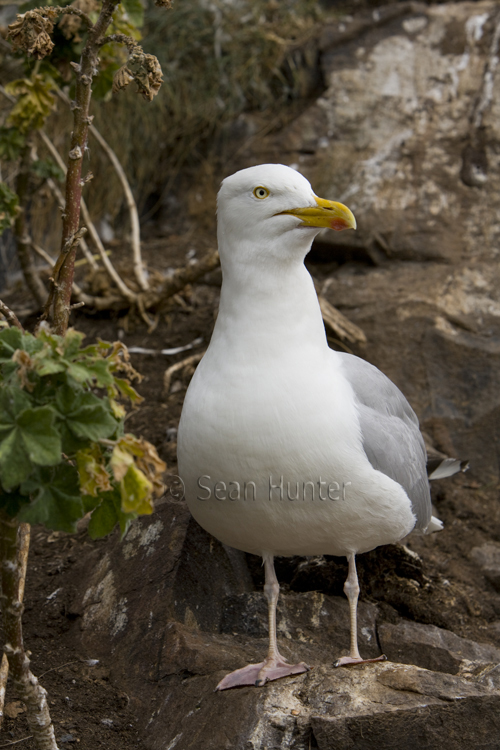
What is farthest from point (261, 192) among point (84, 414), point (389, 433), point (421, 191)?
point (421, 191)

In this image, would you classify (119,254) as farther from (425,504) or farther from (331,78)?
(425,504)

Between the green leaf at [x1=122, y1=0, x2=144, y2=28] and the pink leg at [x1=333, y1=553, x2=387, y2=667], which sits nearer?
the pink leg at [x1=333, y1=553, x2=387, y2=667]

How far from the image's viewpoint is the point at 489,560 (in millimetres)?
4297

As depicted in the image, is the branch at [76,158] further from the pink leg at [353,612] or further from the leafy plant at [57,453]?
the pink leg at [353,612]

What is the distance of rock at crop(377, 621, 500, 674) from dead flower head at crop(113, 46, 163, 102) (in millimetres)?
2531

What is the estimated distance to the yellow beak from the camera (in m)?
2.77

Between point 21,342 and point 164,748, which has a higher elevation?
point 21,342

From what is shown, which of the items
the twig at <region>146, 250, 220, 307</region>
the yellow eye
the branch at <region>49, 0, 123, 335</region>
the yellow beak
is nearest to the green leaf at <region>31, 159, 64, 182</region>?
the twig at <region>146, 250, 220, 307</region>

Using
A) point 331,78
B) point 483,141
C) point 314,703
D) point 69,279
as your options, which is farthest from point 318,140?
point 314,703

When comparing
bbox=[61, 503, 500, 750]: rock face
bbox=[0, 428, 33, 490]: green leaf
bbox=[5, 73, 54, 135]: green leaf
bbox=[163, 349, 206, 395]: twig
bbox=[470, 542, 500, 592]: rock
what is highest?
bbox=[5, 73, 54, 135]: green leaf

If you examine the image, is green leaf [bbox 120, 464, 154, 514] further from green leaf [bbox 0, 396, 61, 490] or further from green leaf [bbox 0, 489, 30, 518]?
green leaf [bbox 0, 489, 30, 518]

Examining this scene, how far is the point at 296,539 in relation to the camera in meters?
2.90

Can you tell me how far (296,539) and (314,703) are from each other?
60 cm

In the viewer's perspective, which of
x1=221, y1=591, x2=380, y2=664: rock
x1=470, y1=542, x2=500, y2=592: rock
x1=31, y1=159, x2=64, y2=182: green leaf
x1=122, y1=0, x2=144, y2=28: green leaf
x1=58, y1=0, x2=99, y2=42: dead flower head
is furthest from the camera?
x1=31, y1=159, x2=64, y2=182: green leaf
